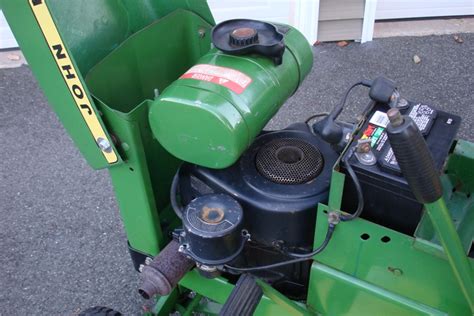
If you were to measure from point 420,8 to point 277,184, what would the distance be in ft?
10.00

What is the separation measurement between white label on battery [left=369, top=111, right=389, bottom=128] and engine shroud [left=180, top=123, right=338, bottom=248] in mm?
155

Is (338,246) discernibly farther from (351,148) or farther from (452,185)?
(452,185)

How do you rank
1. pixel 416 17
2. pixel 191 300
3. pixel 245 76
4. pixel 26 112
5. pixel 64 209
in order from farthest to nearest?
pixel 416 17, pixel 26 112, pixel 64 209, pixel 191 300, pixel 245 76

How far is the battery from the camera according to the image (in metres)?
1.09

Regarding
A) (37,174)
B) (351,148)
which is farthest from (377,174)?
(37,174)

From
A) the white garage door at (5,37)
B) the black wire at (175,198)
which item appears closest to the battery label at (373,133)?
the black wire at (175,198)

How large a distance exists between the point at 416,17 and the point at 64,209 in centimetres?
288

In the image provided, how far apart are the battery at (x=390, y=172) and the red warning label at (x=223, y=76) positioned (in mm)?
289

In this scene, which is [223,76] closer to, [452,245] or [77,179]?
[452,245]

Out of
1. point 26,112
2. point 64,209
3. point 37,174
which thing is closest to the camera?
point 64,209

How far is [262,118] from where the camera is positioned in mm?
1225

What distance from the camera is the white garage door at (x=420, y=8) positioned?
3.77m

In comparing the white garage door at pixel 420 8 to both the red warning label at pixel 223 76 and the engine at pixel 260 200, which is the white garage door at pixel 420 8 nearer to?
the engine at pixel 260 200

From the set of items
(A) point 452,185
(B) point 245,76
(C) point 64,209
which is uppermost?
(B) point 245,76
